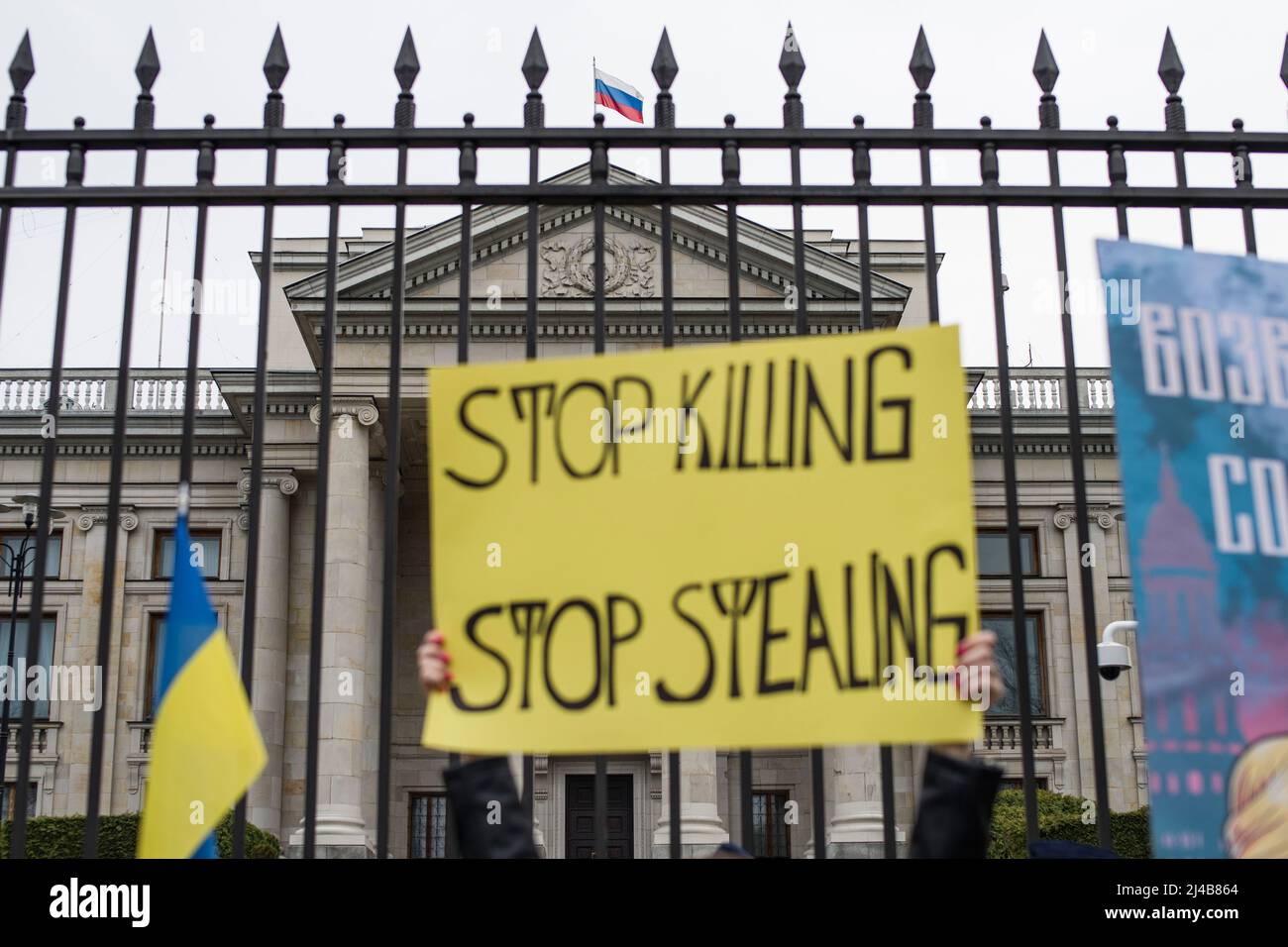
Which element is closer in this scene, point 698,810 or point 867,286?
point 867,286

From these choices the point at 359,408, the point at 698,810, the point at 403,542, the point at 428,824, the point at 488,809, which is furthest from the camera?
the point at 403,542

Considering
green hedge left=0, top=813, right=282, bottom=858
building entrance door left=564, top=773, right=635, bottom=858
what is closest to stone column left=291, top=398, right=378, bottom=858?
green hedge left=0, top=813, right=282, bottom=858

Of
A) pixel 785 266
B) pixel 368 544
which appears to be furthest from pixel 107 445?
pixel 785 266

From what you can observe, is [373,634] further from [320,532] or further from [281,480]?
[320,532]

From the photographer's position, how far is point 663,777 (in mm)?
34625

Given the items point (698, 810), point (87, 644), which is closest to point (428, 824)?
point (698, 810)

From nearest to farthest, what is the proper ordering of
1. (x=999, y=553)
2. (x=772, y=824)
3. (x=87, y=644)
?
(x=772, y=824), (x=87, y=644), (x=999, y=553)

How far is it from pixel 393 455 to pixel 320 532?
405 mm

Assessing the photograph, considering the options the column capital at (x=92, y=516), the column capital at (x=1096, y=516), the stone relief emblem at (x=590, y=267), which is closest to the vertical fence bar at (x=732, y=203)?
Answer: the stone relief emblem at (x=590, y=267)

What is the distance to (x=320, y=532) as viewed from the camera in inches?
228

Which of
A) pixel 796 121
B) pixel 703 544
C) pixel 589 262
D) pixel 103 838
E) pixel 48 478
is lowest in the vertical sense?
pixel 103 838

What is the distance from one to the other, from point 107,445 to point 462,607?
3592 cm

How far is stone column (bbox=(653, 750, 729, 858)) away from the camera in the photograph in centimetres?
3006
